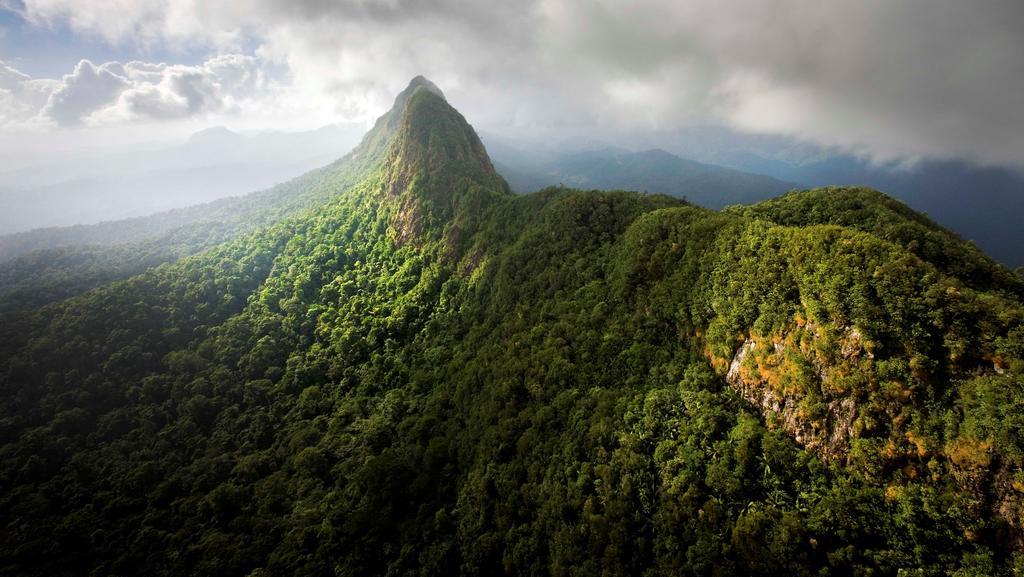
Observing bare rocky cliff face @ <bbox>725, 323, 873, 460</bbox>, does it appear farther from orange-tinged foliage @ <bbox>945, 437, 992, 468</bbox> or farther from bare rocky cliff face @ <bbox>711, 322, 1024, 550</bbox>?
orange-tinged foliage @ <bbox>945, 437, 992, 468</bbox>

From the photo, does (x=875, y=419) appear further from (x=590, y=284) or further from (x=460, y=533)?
(x=460, y=533)

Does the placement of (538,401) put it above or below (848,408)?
below

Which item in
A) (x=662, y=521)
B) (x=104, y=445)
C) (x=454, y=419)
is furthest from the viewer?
(x=104, y=445)

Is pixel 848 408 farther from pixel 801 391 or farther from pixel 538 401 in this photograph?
pixel 538 401

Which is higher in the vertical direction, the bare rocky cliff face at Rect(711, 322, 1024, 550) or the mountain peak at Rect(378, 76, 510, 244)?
the mountain peak at Rect(378, 76, 510, 244)

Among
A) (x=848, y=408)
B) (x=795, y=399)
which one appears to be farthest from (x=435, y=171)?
(x=848, y=408)

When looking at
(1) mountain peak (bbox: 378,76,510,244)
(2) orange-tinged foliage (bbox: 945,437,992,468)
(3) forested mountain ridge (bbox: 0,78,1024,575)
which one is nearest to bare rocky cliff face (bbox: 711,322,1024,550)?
(2) orange-tinged foliage (bbox: 945,437,992,468)

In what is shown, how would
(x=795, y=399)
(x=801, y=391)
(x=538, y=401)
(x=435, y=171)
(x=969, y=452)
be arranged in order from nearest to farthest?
(x=969, y=452), (x=801, y=391), (x=795, y=399), (x=538, y=401), (x=435, y=171)

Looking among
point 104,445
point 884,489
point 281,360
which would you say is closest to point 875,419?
point 884,489
